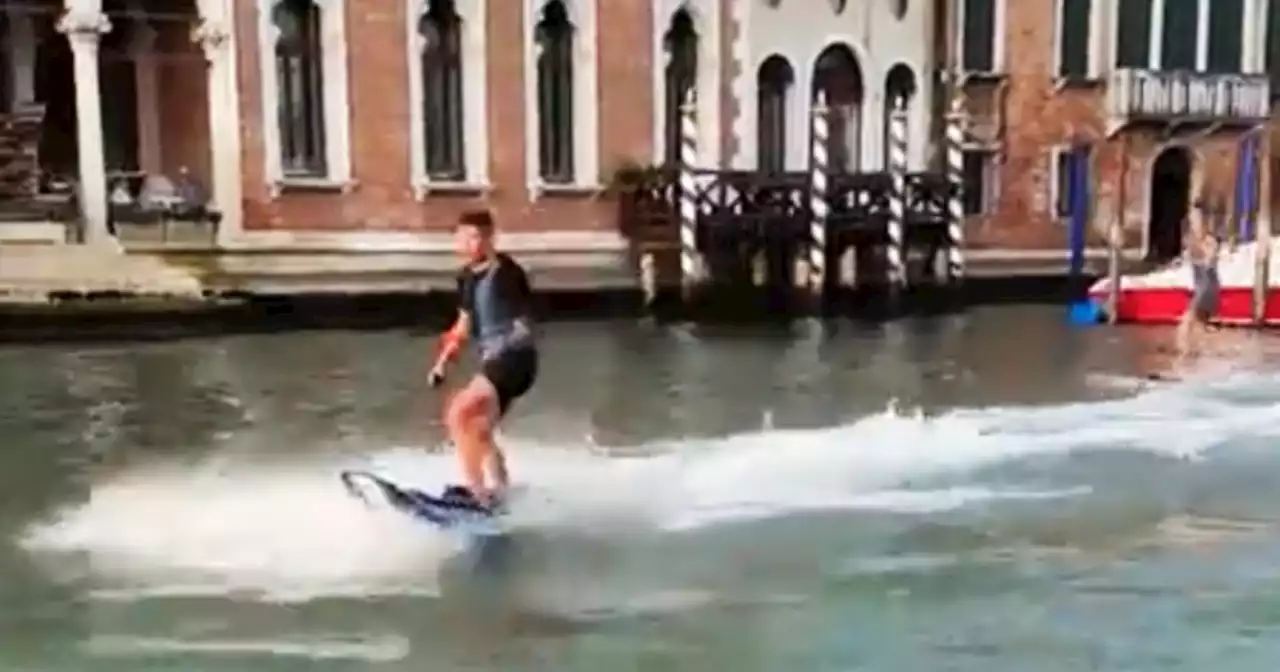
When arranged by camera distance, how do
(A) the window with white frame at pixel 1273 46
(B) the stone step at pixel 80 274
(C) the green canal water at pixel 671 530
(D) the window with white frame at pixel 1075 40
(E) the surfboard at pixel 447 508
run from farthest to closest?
(A) the window with white frame at pixel 1273 46
(D) the window with white frame at pixel 1075 40
(B) the stone step at pixel 80 274
(E) the surfboard at pixel 447 508
(C) the green canal water at pixel 671 530

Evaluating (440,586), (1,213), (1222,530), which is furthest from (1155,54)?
(440,586)

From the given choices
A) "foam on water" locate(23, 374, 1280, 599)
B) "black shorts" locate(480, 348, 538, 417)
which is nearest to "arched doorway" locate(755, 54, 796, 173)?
"foam on water" locate(23, 374, 1280, 599)

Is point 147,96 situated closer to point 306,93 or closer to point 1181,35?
point 306,93

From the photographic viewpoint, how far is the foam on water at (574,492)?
6.79 m

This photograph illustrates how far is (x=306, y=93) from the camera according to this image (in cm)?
2023

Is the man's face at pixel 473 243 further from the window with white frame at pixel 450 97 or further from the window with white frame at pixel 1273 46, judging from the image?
the window with white frame at pixel 1273 46

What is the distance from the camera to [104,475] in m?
8.79

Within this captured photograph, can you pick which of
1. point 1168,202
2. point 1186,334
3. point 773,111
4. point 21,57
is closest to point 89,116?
point 21,57

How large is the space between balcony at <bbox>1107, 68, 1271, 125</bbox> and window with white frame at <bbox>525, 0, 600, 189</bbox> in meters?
9.32

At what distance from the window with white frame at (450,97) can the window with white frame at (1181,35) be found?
36.3 feet

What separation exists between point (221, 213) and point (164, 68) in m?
2.73

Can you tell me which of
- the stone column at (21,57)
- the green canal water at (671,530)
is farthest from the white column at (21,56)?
the green canal water at (671,530)

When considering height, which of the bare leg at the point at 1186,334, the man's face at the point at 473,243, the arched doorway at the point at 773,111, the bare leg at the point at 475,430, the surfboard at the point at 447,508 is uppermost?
the arched doorway at the point at 773,111

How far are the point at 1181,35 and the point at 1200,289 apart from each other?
1196cm
